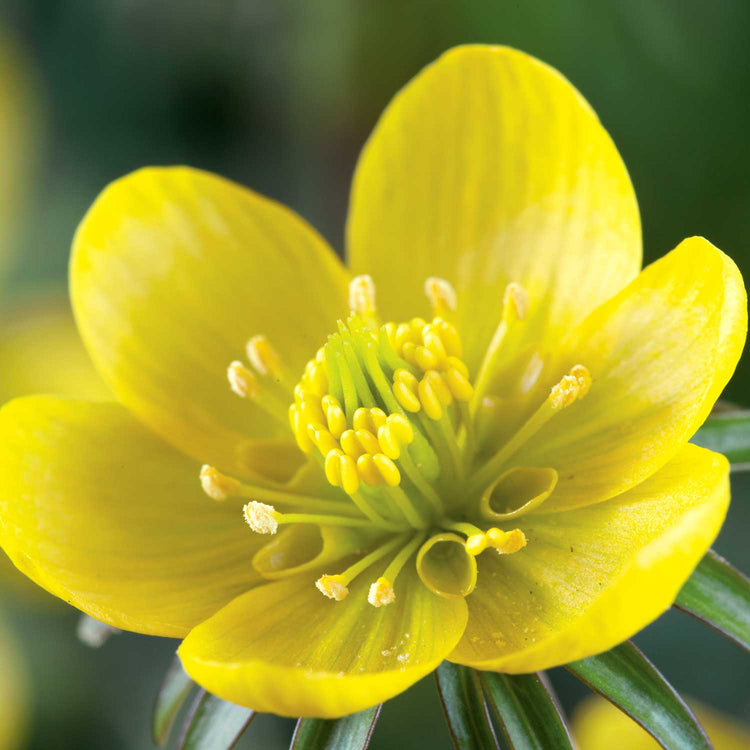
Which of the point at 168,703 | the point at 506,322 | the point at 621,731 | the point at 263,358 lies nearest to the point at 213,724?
the point at 168,703

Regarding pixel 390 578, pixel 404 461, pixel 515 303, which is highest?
pixel 515 303

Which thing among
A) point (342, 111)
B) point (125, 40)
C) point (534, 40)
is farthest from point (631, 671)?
point (125, 40)

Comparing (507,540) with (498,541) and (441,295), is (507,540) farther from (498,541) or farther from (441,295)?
(441,295)

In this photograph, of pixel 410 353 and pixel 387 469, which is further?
pixel 410 353

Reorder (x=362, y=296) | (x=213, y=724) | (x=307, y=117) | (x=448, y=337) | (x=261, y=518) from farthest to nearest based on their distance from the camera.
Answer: (x=307, y=117)
(x=362, y=296)
(x=448, y=337)
(x=261, y=518)
(x=213, y=724)

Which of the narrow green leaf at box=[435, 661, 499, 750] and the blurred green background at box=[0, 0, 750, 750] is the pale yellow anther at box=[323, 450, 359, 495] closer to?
the narrow green leaf at box=[435, 661, 499, 750]

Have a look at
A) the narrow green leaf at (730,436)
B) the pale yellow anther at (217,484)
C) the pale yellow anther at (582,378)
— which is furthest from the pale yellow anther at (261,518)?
the narrow green leaf at (730,436)

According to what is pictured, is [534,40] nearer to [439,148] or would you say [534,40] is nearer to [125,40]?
[439,148]
